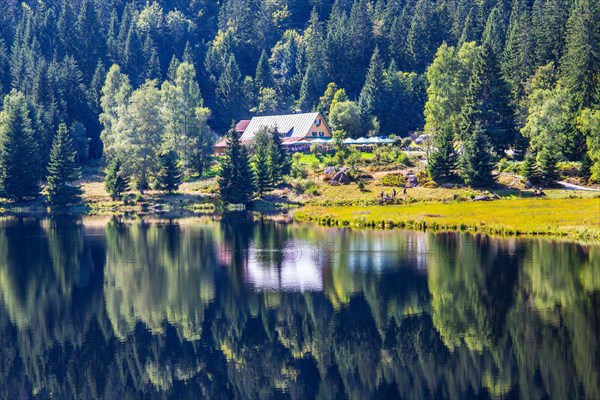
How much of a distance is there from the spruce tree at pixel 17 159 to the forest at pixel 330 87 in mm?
188

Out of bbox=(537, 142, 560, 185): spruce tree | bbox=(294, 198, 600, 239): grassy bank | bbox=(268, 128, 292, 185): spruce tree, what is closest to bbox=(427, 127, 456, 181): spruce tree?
bbox=(294, 198, 600, 239): grassy bank

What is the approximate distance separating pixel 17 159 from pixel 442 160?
2280 inches

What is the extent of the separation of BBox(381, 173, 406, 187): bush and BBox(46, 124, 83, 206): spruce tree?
141ft

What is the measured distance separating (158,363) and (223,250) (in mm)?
29722

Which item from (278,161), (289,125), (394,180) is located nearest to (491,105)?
(394,180)

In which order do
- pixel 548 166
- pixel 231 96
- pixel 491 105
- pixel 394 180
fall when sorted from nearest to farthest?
pixel 548 166 < pixel 394 180 < pixel 491 105 < pixel 231 96

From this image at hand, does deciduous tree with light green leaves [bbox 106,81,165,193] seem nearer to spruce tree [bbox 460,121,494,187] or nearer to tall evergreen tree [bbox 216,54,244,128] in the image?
spruce tree [bbox 460,121,494,187]

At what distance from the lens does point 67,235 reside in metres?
77.0

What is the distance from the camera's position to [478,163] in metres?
93.2

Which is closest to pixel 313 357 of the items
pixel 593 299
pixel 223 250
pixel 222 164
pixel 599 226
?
pixel 593 299

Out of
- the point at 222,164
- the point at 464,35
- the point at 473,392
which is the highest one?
the point at 464,35

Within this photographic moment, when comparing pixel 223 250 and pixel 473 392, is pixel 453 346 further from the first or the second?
pixel 223 250

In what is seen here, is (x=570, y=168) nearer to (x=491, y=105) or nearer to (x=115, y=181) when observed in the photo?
(x=491, y=105)

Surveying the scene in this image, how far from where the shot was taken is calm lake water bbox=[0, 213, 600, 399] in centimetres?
3225
